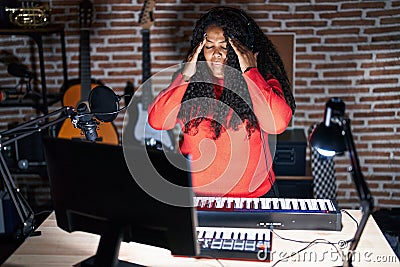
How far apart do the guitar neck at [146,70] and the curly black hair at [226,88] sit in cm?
130

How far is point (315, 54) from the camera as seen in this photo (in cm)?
377

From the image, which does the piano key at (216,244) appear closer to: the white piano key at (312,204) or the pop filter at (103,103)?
the white piano key at (312,204)

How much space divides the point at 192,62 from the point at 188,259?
1007 mm

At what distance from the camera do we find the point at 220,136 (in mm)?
2314

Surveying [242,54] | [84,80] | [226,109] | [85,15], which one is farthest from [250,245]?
[85,15]

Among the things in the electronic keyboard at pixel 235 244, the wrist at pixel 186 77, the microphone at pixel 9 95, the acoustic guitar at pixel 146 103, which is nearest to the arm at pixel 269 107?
the wrist at pixel 186 77

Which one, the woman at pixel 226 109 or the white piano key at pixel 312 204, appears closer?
the white piano key at pixel 312 204

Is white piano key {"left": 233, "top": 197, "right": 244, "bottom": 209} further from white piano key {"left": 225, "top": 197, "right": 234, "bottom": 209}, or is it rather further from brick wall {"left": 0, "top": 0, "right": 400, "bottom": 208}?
brick wall {"left": 0, "top": 0, "right": 400, "bottom": 208}

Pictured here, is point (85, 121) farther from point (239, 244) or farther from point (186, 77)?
point (186, 77)

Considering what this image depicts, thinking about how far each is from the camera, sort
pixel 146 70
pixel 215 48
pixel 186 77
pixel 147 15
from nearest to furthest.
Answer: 1. pixel 215 48
2. pixel 186 77
3. pixel 147 15
4. pixel 146 70

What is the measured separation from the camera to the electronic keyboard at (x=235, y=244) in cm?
171

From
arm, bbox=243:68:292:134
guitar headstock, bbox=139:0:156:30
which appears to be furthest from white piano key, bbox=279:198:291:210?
guitar headstock, bbox=139:0:156:30

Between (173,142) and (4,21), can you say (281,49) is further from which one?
(4,21)

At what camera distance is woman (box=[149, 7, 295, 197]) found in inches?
90.0
